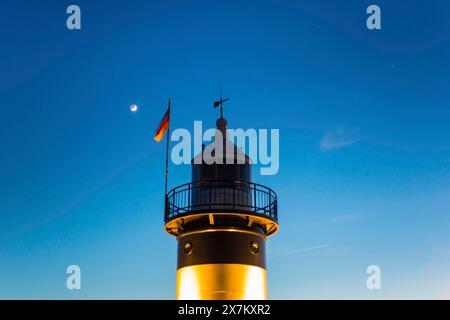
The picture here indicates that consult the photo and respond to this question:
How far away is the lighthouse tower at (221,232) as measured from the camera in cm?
2154

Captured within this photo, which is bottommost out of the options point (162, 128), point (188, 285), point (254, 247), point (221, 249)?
point (188, 285)

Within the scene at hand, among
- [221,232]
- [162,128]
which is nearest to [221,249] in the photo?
[221,232]

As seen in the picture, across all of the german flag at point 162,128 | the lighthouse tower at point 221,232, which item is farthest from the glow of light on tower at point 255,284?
the german flag at point 162,128

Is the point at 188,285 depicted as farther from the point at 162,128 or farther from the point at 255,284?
the point at 162,128

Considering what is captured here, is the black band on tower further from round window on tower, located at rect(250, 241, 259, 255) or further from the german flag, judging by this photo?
the german flag

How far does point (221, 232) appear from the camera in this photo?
22.1m

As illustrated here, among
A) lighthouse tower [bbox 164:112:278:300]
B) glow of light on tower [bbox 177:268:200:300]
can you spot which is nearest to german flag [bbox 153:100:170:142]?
lighthouse tower [bbox 164:112:278:300]

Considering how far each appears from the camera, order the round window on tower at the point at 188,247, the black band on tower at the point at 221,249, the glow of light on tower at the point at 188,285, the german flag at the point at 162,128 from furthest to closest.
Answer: the german flag at the point at 162,128, the round window on tower at the point at 188,247, the black band on tower at the point at 221,249, the glow of light on tower at the point at 188,285

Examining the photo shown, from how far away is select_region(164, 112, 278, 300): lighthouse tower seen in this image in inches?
848

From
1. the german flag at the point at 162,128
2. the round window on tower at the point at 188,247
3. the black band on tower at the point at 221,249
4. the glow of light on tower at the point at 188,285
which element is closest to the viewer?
the glow of light on tower at the point at 188,285

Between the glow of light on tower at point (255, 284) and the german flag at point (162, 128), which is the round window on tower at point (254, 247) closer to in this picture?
the glow of light on tower at point (255, 284)

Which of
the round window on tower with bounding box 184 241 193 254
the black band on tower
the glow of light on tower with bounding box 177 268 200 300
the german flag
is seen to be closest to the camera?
the glow of light on tower with bounding box 177 268 200 300
